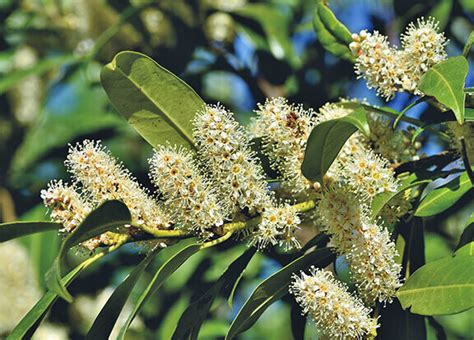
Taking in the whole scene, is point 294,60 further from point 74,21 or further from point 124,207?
point 124,207

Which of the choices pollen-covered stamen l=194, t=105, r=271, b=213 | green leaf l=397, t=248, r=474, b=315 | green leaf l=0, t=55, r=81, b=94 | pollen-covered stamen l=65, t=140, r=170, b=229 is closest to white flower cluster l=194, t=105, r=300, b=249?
pollen-covered stamen l=194, t=105, r=271, b=213

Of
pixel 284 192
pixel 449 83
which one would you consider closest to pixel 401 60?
pixel 449 83

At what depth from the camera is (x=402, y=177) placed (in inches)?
50.1

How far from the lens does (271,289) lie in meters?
1.17

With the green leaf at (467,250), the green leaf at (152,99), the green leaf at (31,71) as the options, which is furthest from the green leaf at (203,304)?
the green leaf at (31,71)

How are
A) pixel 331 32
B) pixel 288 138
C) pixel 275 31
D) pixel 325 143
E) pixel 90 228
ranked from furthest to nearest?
pixel 275 31, pixel 331 32, pixel 288 138, pixel 325 143, pixel 90 228

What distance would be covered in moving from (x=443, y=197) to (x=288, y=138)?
0.28 metres

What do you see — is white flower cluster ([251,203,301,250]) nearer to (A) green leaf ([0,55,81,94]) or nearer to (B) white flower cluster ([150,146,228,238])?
(B) white flower cluster ([150,146,228,238])

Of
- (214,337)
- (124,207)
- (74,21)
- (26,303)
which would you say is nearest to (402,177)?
(124,207)

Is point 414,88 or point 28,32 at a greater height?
point 28,32

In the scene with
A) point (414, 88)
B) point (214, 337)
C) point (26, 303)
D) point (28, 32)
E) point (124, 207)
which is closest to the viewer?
point (124, 207)

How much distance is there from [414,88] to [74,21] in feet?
7.13

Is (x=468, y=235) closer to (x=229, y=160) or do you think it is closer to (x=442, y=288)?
(x=442, y=288)

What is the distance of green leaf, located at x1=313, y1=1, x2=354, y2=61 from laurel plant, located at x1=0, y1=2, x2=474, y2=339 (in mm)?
113
